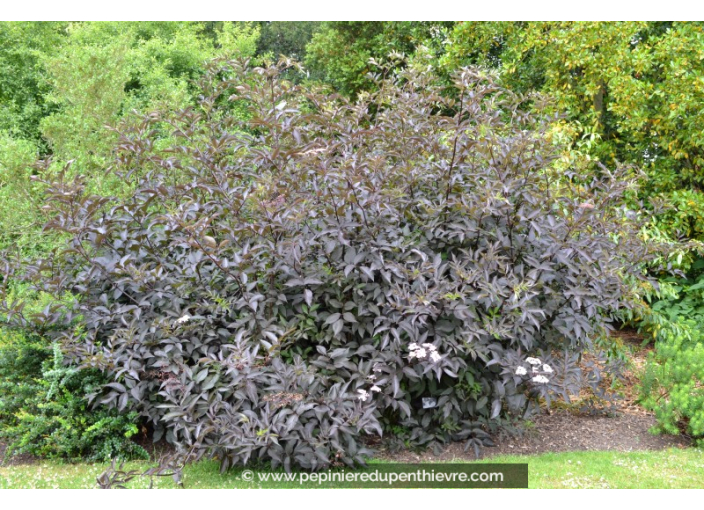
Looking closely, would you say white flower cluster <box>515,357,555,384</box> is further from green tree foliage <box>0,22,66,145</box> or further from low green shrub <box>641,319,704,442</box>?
green tree foliage <box>0,22,66,145</box>

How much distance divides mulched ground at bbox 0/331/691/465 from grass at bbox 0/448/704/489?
0.42 ft

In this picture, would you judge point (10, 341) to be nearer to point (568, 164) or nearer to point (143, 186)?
point (143, 186)

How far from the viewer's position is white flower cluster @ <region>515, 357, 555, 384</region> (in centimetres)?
303

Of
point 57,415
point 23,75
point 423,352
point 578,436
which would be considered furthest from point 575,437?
point 23,75

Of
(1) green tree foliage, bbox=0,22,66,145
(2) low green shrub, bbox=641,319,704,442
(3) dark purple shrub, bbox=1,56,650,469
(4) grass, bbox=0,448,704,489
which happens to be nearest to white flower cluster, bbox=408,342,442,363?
(3) dark purple shrub, bbox=1,56,650,469

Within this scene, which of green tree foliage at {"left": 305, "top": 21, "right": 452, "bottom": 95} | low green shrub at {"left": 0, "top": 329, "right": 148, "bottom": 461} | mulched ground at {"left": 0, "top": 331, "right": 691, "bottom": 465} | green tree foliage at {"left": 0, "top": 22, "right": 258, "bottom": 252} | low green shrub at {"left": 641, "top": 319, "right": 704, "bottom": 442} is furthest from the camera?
green tree foliage at {"left": 305, "top": 21, "right": 452, "bottom": 95}

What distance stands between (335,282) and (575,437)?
6.17ft

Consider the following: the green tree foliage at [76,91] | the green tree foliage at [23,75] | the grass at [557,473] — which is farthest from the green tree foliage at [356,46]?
the grass at [557,473]

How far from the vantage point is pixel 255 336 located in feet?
10.5

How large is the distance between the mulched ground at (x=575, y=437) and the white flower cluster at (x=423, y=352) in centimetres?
77

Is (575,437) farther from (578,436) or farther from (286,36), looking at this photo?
(286,36)

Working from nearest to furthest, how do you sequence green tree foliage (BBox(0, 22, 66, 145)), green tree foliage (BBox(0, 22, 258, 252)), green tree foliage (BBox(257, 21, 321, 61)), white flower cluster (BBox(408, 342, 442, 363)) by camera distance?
white flower cluster (BBox(408, 342, 442, 363))
green tree foliage (BBox(0, 22, 258, 252))
green tree foliage (BBox(0, 22, 66, 145))
green tree foliage (BBox(257, 21, 321, 61))
